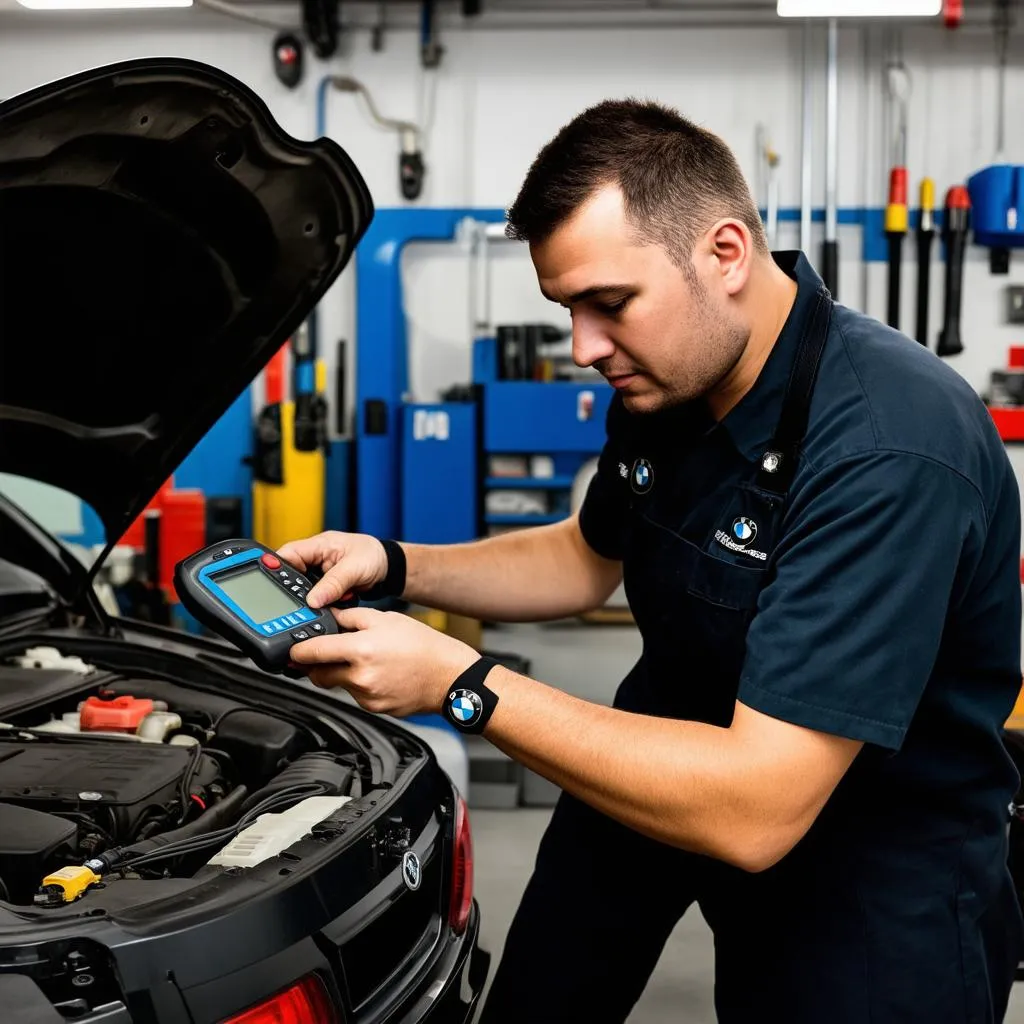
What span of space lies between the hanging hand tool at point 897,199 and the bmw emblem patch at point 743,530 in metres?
3.49

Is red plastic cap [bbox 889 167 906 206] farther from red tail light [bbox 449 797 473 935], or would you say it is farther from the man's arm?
red tail light [bbox 449 797 473 935]

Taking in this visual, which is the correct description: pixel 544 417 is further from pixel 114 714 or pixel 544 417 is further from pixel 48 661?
pixel 114 714

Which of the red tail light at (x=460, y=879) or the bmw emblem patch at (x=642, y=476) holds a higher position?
the bmw emblem patch at (x=642, y=476)

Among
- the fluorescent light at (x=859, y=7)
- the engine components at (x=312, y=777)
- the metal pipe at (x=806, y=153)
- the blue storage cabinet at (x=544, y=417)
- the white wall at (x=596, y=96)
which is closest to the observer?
the engine components at (x=312, y=777)

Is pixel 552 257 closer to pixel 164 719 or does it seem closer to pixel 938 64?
pixel 164 719

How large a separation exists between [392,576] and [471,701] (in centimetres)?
46

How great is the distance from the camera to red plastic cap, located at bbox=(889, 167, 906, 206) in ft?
15.3

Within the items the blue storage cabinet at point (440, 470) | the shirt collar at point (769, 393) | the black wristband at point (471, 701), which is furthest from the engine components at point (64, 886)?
the blue storage cabinet at point (440, 470)

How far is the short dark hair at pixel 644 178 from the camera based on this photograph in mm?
1320

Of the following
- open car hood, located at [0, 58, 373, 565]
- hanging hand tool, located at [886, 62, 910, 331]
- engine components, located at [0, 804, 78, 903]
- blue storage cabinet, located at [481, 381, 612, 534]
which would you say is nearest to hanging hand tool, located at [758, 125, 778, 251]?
hanging hand tool, located at [886, 62, 910, 331]

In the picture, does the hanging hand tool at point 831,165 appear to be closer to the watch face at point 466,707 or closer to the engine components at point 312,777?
the engine components at point 312,777

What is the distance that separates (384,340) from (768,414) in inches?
137

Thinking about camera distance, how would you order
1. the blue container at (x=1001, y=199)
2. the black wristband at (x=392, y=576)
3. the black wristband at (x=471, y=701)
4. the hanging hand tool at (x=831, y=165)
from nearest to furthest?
the black wristband at (x=471, y=701), the black wristband at (x=392, y=576), the blue container at (x=1001, y=199), the hanging hand tool at (x=831, y=165)

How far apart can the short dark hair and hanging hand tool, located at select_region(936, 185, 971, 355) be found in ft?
11.9
